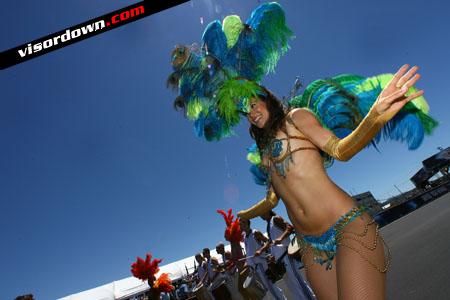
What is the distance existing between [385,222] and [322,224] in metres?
23.0

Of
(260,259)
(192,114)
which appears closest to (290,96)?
(192,114)

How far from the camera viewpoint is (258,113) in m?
2.37

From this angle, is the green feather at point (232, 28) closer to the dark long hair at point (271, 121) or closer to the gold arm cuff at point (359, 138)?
the dark long hair at point (271, 121)

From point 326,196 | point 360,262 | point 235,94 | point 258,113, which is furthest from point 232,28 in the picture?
Answer: point 360,262

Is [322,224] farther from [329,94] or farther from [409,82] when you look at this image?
[329,94]

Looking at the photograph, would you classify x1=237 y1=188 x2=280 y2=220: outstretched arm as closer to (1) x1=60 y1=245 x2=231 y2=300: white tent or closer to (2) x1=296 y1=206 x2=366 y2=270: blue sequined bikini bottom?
(2) x1=296 y1=206 x2=366 y2=270: blue sequined bikini bottom

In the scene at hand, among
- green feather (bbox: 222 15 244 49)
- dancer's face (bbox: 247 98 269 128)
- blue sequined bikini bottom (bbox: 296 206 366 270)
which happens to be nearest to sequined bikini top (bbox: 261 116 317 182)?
dancer's face (bbox: 247 98 269 128)

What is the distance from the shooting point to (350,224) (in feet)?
5.71

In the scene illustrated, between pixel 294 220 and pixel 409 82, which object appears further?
pixel 294 220

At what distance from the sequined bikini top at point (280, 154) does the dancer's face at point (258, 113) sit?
20 cm

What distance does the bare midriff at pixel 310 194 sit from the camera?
1817 mm

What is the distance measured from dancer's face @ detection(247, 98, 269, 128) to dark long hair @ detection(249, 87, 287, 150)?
25 millimetres

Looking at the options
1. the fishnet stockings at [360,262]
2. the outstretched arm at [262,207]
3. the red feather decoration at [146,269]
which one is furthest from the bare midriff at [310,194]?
the red feather decoration at [146,269]

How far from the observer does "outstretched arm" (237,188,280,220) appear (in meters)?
2.52
